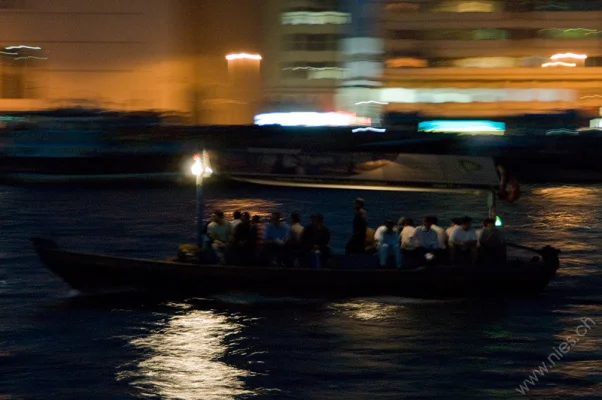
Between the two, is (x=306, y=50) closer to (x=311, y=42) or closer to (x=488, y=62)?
(x=311, y=42)

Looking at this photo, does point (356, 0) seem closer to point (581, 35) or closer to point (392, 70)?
point (392, 70)

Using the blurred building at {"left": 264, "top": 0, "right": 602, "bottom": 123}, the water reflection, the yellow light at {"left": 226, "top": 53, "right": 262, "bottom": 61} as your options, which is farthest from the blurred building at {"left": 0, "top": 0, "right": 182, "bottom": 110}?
the water reflection

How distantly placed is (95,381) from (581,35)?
8126cm

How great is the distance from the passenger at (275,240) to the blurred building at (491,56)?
6988 cm

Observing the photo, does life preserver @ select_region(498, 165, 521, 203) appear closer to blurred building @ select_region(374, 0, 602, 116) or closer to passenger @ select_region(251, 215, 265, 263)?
passenger @ select_region(251, 215, 265, 263)

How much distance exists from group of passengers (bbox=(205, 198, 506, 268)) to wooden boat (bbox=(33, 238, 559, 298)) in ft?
0.83

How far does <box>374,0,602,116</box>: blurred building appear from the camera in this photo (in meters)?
87.3

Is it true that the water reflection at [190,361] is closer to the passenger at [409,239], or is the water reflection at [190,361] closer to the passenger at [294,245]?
the passenger at [294,245]

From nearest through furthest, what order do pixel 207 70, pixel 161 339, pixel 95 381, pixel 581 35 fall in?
pixel 95 381 < pixel 161 339 < pixel 207 70 < pixel 581 35

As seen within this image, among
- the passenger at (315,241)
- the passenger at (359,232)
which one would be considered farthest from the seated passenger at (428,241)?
the passenger at (315,241)

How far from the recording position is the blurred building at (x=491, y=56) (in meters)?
87.3

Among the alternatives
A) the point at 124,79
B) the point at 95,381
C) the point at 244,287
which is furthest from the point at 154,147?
the point at 95,381

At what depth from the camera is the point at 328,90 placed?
9481 centimetres

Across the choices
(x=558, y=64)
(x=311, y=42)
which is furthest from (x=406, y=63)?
(x=558, y=64)
